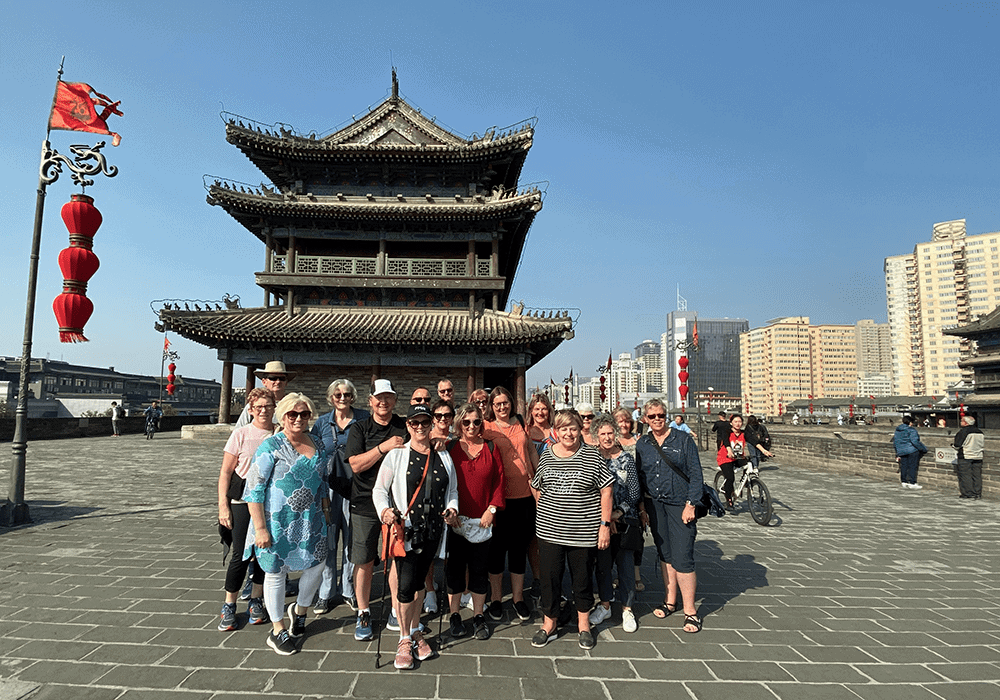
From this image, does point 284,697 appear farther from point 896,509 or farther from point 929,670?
point 896,509

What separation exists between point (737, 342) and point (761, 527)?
5417 inches

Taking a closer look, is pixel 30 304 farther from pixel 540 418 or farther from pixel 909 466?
pixel 909 466

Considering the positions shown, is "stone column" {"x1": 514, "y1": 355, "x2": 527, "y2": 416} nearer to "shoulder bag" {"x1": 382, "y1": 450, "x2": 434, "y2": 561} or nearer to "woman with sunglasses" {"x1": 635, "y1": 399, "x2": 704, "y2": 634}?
"woman with sunglasses" {"x1": 635, "y1": 399, "x2": 704, "y2": 634}

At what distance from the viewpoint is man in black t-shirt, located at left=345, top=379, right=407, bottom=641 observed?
3.68 metres

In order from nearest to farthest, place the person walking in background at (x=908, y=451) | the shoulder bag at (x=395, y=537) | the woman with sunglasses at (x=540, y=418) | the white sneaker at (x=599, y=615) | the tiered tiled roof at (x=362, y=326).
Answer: the shoulder bag at (x=395, y=537) → the white sneaker at (x=599, y=615) → the woman with sunglasses at (x=540, y=418) → the person walking in background at (x=908, y=451) → the tiered tiled roof at (x=362, y=326)

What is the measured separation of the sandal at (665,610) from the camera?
4113 mm

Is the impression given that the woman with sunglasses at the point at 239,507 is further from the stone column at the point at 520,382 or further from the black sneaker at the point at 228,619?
the stone column at the point at 520,382

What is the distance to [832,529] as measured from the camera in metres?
7.40

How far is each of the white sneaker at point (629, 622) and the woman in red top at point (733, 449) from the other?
15.5 feet

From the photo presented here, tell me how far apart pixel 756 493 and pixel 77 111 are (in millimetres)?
12626

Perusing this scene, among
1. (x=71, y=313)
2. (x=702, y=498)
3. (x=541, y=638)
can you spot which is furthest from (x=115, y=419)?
(x=702, y=498)

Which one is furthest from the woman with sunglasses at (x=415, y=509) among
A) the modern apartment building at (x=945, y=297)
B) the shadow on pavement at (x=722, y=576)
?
the modern apartment building at (x=945, y=297)

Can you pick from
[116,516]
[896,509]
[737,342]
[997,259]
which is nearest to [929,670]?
[896,509]

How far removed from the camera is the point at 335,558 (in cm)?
429
